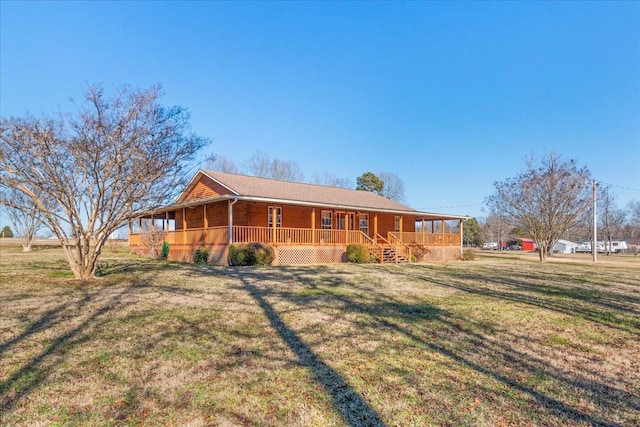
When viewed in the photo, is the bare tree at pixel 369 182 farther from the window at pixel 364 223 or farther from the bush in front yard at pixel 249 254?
the bush in front yard at pixel 249 254

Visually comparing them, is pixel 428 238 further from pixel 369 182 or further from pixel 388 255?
pixel 369 182

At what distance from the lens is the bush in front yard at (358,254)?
1889 centimetres

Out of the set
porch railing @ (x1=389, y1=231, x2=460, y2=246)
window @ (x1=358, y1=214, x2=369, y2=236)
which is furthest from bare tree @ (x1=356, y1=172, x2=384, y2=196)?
window @ (x1=358, y1=214, x2=369, y2=236)

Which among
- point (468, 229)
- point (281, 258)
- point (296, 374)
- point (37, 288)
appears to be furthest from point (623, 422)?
point (468, 229)

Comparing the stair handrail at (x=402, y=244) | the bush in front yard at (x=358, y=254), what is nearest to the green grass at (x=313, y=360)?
the bush in front yard at (x=358, y=254)

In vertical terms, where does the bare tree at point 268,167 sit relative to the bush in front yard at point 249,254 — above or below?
above

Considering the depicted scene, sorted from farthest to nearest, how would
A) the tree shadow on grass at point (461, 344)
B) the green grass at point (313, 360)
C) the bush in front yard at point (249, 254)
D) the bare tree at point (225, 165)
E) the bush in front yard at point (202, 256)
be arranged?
the bare tree at point (225, 165), the bush in front yard at point (202, 256), the bush in front yard at point (249, 254), the tree shadow on grass at point (461, 344), the green grass at point (313, 360)

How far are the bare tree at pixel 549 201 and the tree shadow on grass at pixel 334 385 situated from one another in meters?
24.4

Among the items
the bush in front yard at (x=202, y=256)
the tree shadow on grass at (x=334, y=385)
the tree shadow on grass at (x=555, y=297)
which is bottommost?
the tree shadow on grass at (x=555, y=297)

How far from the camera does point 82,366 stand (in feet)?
13.5

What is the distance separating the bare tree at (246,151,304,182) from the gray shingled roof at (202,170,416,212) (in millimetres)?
18289

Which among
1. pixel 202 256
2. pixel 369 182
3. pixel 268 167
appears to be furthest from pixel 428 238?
pixel 268 167

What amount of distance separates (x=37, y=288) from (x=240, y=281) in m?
4.85

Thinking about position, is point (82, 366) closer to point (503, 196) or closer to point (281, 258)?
point (281, 258)
